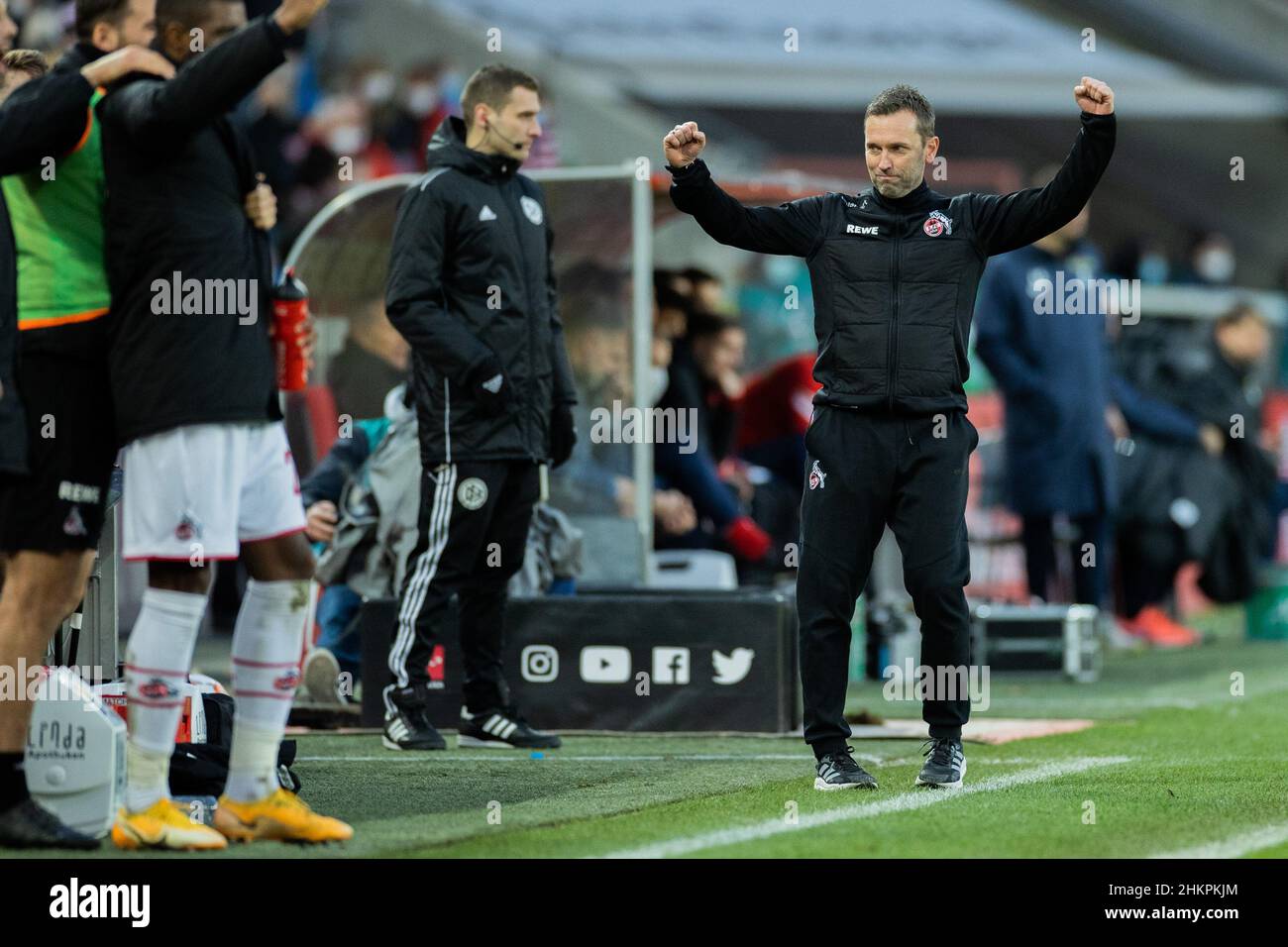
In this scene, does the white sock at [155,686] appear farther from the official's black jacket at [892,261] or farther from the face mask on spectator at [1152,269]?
the face mask on spectator at [1152,269]

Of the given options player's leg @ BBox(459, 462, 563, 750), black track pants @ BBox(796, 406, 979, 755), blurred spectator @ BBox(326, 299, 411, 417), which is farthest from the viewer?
blurred spectator @ BBox(326, 299, 411, 417)

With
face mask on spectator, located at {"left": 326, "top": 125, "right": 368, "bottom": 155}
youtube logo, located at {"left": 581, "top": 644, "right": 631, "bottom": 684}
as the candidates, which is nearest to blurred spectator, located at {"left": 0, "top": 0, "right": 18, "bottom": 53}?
youtube logo, located at {"left": 581, "top": 644, "right": 631, "bottom": 684}

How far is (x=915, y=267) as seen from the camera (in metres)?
6.46

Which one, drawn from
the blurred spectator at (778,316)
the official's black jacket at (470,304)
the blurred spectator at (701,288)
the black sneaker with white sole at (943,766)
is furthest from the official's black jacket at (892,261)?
the blurred spectator at (778,316)

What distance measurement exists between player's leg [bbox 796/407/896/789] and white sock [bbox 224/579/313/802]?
1728 mm

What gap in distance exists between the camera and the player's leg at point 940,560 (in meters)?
6.43

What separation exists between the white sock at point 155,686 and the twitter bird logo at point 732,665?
11.0 ft

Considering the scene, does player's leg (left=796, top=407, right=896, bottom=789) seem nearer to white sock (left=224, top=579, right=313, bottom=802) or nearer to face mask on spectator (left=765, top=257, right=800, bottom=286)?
white sock (left=224, top=579, right=313, bottom=802)

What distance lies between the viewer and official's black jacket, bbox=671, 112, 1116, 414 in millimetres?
6391

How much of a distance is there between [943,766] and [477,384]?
213 cm

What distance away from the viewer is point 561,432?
26.4ft

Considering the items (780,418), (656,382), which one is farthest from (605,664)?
(780,418)

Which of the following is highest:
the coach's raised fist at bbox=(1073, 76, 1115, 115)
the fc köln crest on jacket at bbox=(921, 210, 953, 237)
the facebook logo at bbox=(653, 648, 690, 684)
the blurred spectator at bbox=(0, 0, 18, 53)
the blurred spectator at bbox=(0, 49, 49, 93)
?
the blurred spectator at bbox=(0, 0, 18, 53)

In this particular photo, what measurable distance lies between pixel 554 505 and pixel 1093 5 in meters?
13.7
